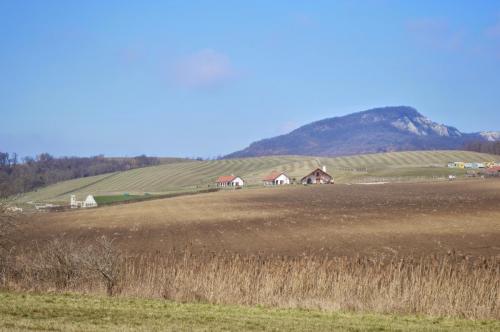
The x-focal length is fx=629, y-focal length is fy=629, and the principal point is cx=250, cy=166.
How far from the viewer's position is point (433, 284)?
17.5m

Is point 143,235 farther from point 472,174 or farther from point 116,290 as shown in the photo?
point 472,174

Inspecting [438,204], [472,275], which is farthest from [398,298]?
[438,204]

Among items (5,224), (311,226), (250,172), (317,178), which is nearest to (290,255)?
(5,224)

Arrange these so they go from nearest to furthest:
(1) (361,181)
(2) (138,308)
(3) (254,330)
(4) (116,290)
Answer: (3) (254,330)
(2) (138,308)
(4) (116,290)
(1) (361,181)

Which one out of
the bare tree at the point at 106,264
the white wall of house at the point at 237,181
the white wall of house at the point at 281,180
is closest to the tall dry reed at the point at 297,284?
the bare tree at the point at 106,264

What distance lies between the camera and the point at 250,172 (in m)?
144

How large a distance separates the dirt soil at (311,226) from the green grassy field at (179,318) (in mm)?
11148

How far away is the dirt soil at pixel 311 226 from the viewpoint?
31500 millimetres

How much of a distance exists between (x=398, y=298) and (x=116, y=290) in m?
7.73

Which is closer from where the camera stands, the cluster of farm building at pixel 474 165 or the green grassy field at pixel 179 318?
the green grassy field at pixel 179 318

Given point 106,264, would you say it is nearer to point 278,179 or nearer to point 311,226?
point 311,226

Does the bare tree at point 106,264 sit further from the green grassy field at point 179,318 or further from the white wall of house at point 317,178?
the white wall of house at point 317,178

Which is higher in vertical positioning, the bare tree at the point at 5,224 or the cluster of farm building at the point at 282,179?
the cluster of farm building at the point at 282,179

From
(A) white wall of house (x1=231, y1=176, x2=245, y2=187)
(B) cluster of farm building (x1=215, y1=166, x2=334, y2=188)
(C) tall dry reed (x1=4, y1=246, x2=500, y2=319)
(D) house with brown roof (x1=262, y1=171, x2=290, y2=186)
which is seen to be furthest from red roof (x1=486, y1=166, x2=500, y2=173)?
(C) tall dry reed (x1=4, y1=246, x2=500, y2=319)
